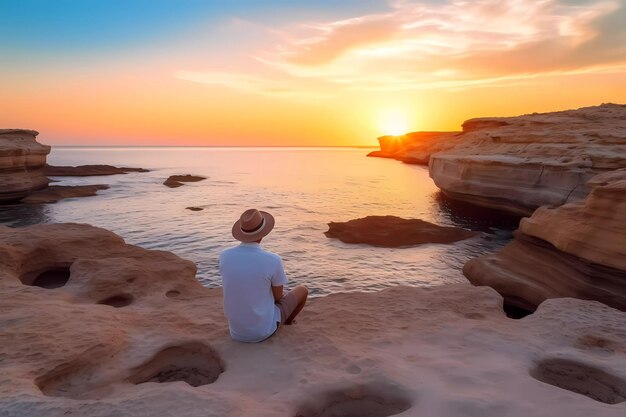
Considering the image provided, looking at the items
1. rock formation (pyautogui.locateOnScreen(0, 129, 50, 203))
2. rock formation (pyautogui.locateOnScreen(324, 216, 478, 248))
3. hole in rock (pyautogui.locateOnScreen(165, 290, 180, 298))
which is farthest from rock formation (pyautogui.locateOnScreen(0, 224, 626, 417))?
Answer: rock formation (pyautogui.locateOnScreen(0, 129, 50, 203))

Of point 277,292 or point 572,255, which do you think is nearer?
point 277,292

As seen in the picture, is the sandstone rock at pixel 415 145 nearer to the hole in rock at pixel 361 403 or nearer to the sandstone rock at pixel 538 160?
the sandstone rock at pixel 538 160

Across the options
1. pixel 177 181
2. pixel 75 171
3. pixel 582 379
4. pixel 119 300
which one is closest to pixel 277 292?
pixel 582 379

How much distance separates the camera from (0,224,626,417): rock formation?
4.12 m

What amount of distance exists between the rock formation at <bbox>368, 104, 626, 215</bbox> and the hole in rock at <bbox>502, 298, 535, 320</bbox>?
12.7 metres

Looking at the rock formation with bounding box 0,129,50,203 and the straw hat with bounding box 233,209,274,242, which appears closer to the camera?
the straw hat with bounding box 233,209,274,242

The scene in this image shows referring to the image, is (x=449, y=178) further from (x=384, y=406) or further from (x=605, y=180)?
(x=384, y=406)

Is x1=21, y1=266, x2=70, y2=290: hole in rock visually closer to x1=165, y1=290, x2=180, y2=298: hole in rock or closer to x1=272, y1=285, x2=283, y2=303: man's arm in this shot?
x1=165, y1=290, x2=180, y2=298: hole in rock

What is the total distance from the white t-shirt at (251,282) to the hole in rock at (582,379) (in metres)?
3.69

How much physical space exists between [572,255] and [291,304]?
804 centimetres

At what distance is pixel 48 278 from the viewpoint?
34.3 ft

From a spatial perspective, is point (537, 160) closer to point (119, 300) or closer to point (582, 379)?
point (582, 379)

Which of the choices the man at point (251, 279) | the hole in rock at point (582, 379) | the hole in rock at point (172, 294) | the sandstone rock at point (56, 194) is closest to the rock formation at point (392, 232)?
the hole in rock at point (172, 294)

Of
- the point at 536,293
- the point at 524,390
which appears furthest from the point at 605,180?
the point at 524,390
